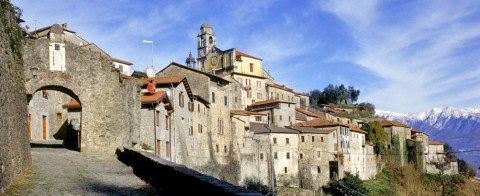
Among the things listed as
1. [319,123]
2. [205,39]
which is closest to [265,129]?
[319,123]

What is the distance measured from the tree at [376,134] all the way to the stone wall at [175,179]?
7781 centimetres

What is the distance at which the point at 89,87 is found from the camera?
23.9 metres

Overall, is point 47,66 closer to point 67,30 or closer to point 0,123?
point 0,123

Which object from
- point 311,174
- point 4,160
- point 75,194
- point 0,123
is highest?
point 0,123

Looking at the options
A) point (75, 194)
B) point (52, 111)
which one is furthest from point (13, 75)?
point (52, 111)

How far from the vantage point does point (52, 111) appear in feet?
121

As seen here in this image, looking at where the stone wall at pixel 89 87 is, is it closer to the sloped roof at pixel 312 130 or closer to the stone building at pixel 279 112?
the sloped roof at pixel 312 130

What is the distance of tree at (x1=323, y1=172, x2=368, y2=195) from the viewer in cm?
6438

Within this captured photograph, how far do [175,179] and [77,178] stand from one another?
13.6 ft

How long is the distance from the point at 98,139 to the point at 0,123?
11.9 m

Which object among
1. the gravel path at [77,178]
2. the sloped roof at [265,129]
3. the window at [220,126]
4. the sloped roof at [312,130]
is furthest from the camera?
the sloped roof at [312,130]

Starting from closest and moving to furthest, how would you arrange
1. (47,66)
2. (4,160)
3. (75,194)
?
(4,160), (75,194), (47,66)

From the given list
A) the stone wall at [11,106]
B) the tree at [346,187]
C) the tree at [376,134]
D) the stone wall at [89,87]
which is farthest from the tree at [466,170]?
the stone wall at [11,106]

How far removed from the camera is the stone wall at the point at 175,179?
9.13 meters
